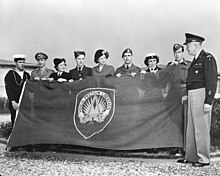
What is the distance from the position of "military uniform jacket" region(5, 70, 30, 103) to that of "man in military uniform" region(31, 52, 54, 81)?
6.4 inches

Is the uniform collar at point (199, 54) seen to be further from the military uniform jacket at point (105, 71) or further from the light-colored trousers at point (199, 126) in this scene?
the military uniform jacket at point (105, 71)

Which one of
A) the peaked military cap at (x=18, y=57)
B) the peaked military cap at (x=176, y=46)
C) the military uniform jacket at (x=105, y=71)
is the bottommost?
the military uniform jacket at (x=105, y=71)

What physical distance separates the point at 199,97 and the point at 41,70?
2751mm

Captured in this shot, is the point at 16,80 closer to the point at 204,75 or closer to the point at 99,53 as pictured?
the point at 99,53

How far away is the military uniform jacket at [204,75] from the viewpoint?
4.36m

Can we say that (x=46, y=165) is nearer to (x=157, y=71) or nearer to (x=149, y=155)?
(x=149, y=155)

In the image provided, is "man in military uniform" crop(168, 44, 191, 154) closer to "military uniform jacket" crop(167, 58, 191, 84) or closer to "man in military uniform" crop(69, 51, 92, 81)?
"military uniform jacket" crop(167, 58, 191, 84)

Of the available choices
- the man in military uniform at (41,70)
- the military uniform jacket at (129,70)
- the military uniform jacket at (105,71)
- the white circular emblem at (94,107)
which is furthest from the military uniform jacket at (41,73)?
the military uniform jacket at (129,70)

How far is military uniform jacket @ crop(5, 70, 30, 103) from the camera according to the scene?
20.0 ft

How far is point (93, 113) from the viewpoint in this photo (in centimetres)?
527

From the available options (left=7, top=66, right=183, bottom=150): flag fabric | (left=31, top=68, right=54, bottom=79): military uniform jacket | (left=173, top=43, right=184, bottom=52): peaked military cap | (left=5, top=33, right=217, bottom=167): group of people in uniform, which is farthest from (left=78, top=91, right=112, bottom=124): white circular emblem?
(left=173, top=43, right=184, bottom=52): peaked military cap

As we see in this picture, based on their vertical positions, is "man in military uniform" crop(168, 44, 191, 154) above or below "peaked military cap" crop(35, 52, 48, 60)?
below

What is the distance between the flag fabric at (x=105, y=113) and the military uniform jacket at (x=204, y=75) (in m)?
0.32

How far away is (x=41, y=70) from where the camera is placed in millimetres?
6137
